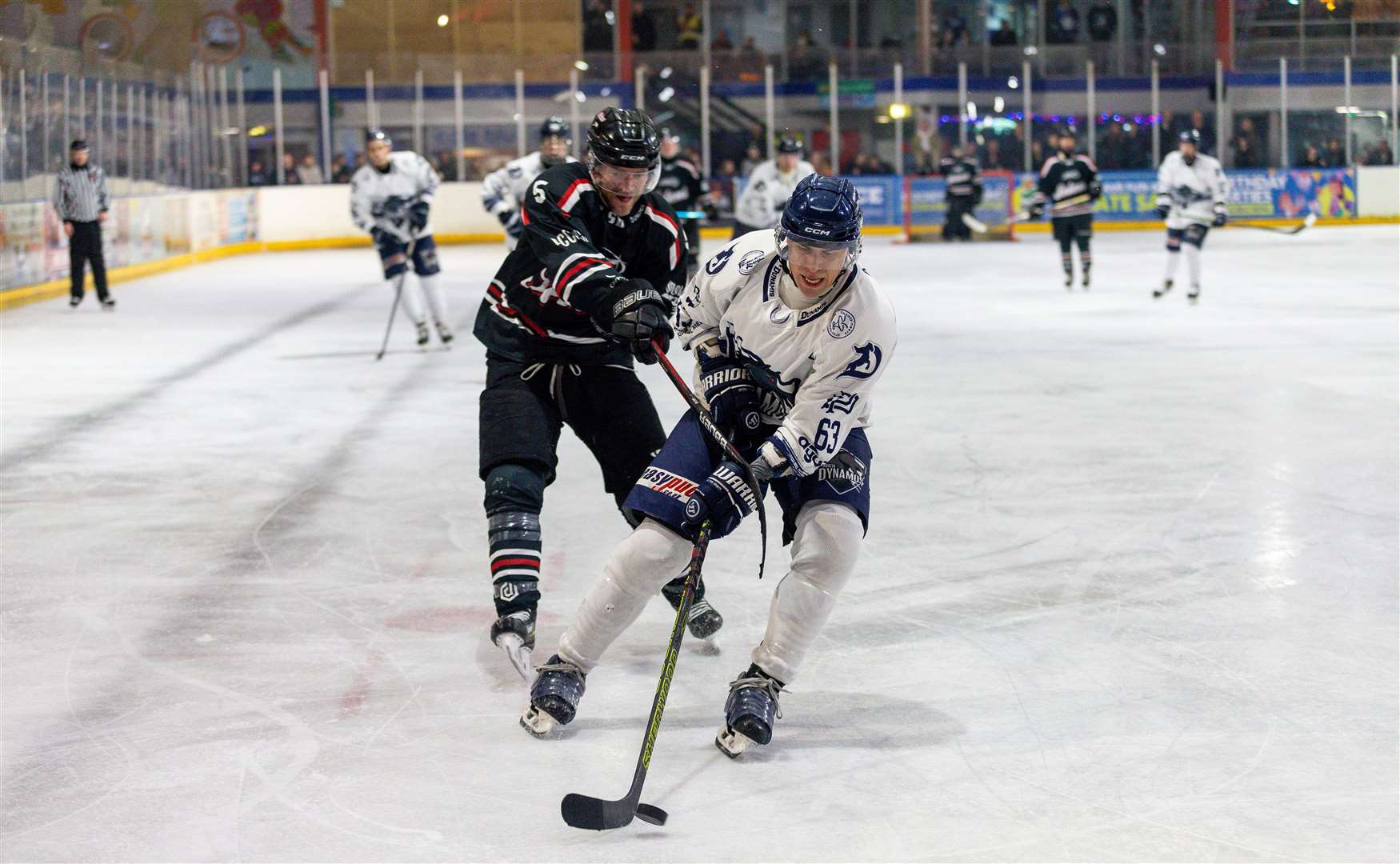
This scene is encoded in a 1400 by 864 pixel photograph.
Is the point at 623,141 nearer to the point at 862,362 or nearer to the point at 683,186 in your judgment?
the point at 862,362

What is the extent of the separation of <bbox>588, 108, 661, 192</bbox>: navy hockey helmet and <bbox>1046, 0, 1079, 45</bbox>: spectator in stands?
22.9 metres

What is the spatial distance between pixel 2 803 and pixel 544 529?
2.30 metres

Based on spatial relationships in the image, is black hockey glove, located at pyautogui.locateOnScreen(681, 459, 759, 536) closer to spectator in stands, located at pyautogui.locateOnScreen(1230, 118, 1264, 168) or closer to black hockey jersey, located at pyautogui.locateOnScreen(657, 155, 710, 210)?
black hockey jersey, located at pyautogui.locateOnScreen(657, 155, 710, 210)

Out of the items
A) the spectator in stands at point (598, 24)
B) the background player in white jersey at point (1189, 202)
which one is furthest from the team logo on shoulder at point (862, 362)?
the spectator in stands at point (598, 24)

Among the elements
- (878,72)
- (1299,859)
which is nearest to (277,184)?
(878,72)

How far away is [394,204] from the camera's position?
30.0ft

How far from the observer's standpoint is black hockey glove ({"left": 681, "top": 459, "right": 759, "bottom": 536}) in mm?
2816

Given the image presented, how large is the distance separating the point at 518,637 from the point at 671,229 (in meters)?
0.92

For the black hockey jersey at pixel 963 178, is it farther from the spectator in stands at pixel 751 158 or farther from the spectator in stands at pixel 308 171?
the spectator in stands at pixel 308 171

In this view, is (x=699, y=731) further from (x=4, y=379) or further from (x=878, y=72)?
(x=878, y=72)

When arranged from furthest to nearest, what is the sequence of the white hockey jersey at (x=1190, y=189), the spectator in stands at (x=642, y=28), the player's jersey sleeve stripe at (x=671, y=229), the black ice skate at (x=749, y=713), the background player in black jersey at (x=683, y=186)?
the spectator in stands at (x=642, y=28) → the white hockey jersey at (x=1190, y=189) → the background player in black jersey at (x=683, y=186) → the player's jersey sleeve stripe at (x=671, y=229) → the black ice skate at (x=749, y=713)

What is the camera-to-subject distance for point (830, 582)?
9.43ft

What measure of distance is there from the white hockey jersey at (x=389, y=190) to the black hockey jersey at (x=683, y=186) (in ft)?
6.81

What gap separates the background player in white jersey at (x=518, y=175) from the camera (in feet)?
26.3
